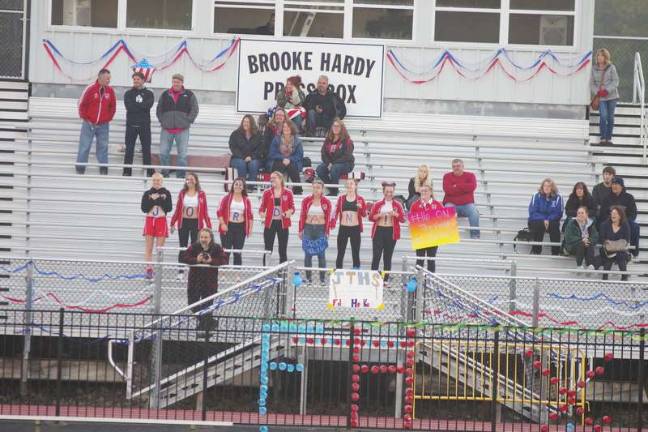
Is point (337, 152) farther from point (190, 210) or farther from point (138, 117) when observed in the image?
point (138, 117)

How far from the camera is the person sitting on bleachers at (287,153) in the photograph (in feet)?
76.9

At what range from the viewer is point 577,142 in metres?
26.3

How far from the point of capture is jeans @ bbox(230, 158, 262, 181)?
23.7m

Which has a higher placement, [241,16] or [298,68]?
[241,16]

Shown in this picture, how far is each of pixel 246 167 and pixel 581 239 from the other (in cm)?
581

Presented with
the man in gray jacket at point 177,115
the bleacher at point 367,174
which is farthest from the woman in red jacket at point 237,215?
the man in gray jacket at point 177,115

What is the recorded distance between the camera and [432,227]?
20.7 meters

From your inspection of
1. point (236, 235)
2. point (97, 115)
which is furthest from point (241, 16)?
point (236, 235)

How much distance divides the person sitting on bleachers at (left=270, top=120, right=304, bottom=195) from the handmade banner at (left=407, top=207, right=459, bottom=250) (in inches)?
135

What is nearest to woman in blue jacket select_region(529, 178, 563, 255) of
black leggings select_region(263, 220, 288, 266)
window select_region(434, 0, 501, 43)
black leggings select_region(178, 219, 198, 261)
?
black leggings select_region(263, 220, 288, 266)

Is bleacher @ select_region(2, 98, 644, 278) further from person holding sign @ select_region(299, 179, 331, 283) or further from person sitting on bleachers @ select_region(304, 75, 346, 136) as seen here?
person holding sign @ select_region(299, 179, 331, 283)

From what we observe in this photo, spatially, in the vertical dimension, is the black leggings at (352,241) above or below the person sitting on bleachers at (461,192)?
below

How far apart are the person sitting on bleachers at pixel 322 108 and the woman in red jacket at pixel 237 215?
14.7ft

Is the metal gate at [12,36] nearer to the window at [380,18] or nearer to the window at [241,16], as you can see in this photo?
the window at [241,16]
